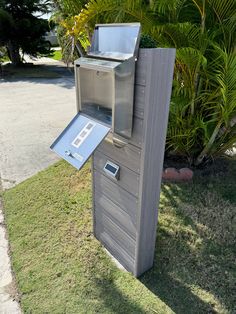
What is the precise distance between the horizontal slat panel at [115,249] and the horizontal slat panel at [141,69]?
51.5 inches

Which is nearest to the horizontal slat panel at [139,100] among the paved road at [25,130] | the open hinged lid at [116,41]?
the open hinged lid at [116,41]

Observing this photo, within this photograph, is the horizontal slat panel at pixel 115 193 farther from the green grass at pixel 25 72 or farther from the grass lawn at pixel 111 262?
the green grass at pixel 25 72

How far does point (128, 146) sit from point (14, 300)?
1.37 meters

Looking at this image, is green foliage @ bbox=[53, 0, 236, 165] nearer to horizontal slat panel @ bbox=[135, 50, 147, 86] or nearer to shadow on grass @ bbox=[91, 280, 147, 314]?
horizontal slat panel @ bbox=[135, 50, 147, 86]

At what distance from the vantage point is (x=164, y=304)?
6.55 feet

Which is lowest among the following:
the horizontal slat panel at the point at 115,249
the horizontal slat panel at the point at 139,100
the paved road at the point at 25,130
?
the paved road at the point at 25,130

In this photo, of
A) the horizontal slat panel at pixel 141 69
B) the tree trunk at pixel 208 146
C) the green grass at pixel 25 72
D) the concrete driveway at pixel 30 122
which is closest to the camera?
the horizontal slat panel at pixel 141 69

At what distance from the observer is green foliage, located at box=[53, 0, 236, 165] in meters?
2.47

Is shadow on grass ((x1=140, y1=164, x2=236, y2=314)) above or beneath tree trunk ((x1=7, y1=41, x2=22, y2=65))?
above

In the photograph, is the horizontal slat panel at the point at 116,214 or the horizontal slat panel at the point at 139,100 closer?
the horizontal slat panel at the point at 139,100

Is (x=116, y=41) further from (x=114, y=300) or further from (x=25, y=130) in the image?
(x=25, y=130)

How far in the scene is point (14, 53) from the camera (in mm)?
14125

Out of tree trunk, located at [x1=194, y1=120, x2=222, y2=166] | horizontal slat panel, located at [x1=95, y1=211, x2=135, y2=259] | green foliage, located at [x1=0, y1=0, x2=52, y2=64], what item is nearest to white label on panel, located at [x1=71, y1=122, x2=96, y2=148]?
horizontal slat panel, located at [x1=95, y1=211, x2=135, y2=259]

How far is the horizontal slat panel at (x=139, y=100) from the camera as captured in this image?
1.62 metres
